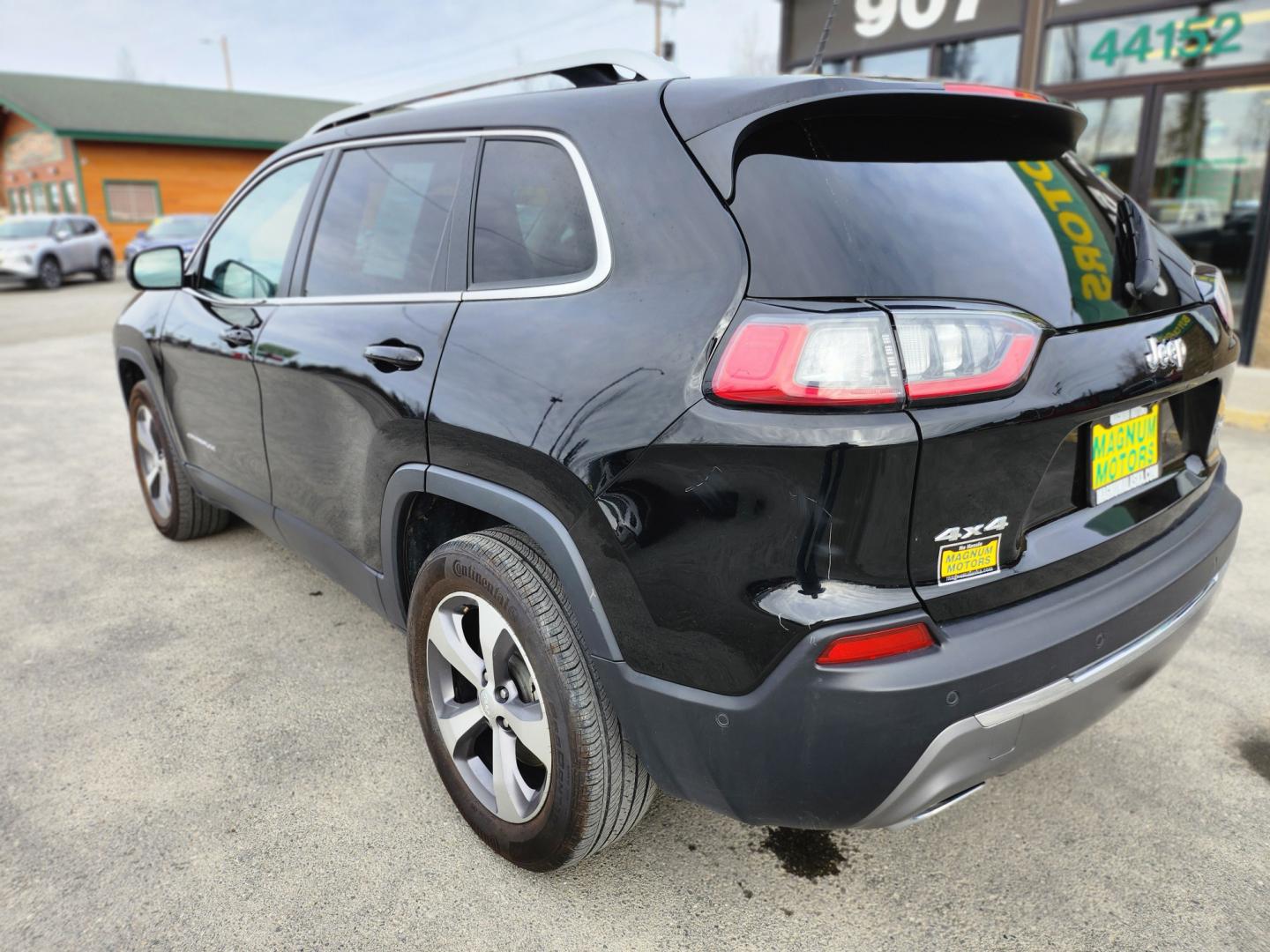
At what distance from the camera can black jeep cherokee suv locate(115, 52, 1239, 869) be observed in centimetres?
155

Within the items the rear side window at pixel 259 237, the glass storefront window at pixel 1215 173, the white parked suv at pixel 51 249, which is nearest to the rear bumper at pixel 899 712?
the rear side window at pixel 259 237

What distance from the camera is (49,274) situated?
20078 millimetres

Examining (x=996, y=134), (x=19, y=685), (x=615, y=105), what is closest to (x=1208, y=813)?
(x=996, y=134)

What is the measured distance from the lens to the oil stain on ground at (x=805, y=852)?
7.13ft

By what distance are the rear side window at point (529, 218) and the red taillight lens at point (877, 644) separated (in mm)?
921

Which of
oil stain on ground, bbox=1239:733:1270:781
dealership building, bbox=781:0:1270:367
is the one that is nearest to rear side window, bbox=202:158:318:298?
oil stain on ground, bbox=1239:733:1270:781

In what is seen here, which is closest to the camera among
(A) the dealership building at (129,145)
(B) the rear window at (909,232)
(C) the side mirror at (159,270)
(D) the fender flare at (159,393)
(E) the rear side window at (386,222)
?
(B) the rear window at (909,232)

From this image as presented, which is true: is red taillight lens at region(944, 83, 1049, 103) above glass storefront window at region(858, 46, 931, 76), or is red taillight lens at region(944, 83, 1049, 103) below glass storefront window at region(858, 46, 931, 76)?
below

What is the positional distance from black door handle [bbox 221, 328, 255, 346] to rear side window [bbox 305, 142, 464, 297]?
37cm

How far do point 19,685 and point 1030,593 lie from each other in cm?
311

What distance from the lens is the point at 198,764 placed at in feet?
8.45

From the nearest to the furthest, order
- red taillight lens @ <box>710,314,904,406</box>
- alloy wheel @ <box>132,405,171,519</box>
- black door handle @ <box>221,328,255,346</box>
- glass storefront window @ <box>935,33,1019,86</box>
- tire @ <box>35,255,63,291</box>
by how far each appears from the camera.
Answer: red taillight lens @ <box>710,314,904,406</box>
black door handle @ <box>221,328,255,346</box>
alloy wheel @ <box>132,405,171,519</box>
glass storefront window @ <box>935,33,1019,86</box>
tire @ <box>35,255,63,291</box>

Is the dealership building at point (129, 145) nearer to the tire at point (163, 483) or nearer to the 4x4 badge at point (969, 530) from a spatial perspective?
the tire at point (163, 483)

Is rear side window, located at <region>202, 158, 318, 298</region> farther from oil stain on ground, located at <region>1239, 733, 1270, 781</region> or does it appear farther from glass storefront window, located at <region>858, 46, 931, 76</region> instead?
glass storefront window, located at <region>858, 46, 931, 76</region>
